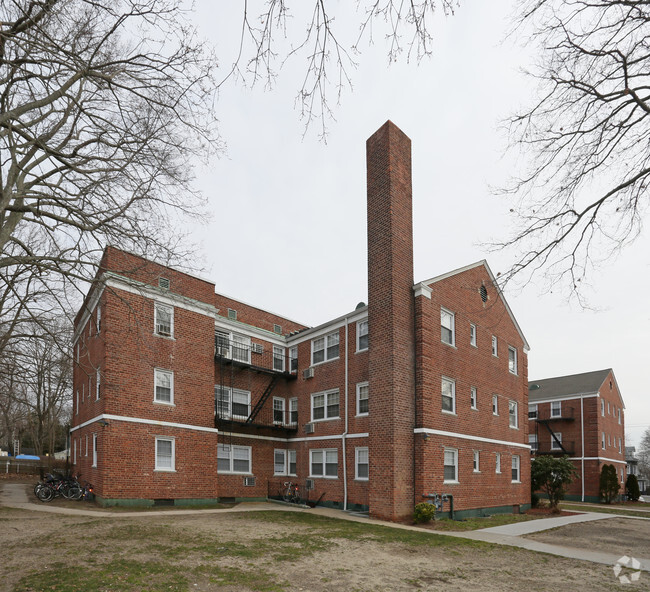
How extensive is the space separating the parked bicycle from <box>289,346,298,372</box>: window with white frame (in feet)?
17.3

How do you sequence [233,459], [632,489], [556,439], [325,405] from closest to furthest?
[233,459]
[325,405]
[556,439]
[632,489]

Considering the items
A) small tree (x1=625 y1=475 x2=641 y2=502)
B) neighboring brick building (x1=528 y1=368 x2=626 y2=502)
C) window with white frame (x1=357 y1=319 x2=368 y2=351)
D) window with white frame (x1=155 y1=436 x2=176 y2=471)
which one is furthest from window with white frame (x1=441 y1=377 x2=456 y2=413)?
small tree (x1=625 y1=475 x2=641 y2=502)

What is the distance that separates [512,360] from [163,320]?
16156 mm

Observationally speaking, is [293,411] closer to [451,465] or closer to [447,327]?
[451,465]

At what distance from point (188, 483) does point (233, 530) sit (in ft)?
24.0

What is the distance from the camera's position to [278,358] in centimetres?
2630

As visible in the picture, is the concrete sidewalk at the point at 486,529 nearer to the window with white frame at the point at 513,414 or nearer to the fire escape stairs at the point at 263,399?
the fire escape stairs at the point at 263,399

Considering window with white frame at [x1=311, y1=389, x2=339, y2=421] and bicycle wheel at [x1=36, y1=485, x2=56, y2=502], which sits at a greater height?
window with white frame at [x1=311, y1=389, x2=339, y2=421]

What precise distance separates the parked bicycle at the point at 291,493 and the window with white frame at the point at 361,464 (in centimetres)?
357

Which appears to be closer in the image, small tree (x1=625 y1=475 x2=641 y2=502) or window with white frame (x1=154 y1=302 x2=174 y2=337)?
window with white frame (x1=154 y1=302 x2=174 y2=337)

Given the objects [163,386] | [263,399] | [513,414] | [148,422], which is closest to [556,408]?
[513,414]

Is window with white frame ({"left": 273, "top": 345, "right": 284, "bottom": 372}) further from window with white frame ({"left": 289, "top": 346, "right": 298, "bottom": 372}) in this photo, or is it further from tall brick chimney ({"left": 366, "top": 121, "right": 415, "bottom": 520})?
tall brick chimney ({"left": 366, "top": 121, "right": 415, "bottom": 520})

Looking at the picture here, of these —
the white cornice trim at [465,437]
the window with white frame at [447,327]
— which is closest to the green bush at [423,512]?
the white cornice trim at [465,437]

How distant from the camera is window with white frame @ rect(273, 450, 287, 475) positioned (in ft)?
80.7
